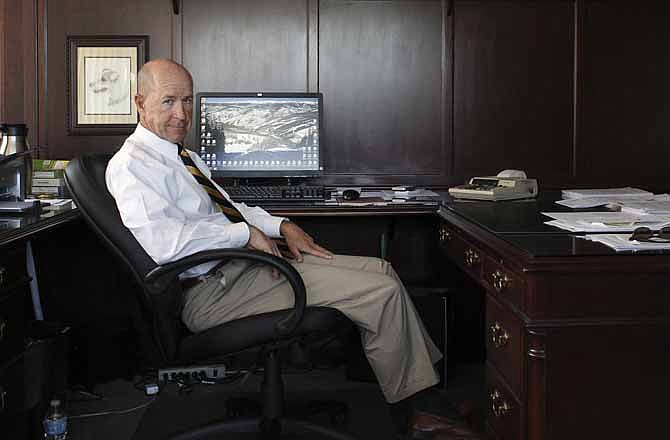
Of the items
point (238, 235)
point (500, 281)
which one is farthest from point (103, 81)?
point (500, 281)

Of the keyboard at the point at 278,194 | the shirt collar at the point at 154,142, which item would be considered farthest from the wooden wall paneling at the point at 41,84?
the shirt collar at the point at 154,142

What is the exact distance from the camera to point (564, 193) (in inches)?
133

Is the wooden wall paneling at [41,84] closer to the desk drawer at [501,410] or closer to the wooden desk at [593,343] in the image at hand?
the desk drawer at [501,410]

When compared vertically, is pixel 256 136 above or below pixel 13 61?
below

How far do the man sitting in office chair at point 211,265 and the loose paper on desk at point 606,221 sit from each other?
53 cm

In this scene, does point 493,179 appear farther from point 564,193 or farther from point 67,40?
point 67,40

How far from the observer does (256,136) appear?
142 inches

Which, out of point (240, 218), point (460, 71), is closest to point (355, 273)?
point (240, 218)

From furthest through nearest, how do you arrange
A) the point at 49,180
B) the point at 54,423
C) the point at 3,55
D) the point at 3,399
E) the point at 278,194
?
the point at 3,55 → the point at 49,180 → the point at 278,194 → the point at 54,423 → the point at 3,399

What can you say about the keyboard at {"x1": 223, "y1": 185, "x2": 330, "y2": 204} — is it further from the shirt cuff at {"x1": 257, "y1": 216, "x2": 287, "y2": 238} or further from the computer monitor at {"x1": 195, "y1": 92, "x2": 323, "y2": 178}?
the shirt cuff at {"x1": 257, "y1": 216, "x2": 287, "y2": 238}

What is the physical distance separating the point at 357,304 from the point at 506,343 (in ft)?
1.64

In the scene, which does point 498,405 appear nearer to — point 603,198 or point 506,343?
point 506,343

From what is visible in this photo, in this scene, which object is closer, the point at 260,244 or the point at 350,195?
the point at 260,244

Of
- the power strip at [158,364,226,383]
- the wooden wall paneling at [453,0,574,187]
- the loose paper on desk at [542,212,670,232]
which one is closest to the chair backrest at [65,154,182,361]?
the loose paper on desk at [542,212,670,232]
